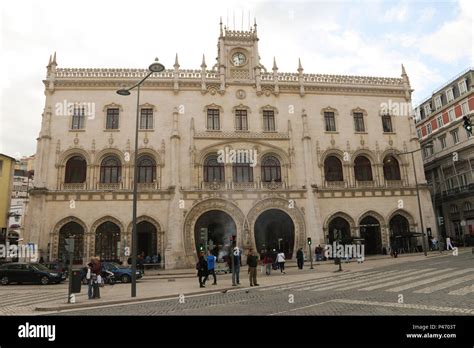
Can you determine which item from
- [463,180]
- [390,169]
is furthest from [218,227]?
[463,180]

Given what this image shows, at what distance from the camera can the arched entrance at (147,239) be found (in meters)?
31.3

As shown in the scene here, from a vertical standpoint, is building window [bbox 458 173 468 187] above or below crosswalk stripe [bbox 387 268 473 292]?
above

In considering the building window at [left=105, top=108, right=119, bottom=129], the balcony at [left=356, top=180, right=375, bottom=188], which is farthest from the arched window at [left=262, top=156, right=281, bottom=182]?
the building window at [left=105, top=108, right=119, bottom=129]

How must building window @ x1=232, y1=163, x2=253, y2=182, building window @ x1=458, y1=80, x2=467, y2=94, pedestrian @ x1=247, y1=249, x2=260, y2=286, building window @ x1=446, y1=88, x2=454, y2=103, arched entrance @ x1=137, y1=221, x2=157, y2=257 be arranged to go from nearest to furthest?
pedestrian @ x1=247, y1=249, x2=260, y2=286 < arched entrance @ x1=137, y1=221, x2=157, y2=257 < building window @ x1=232, y1=163, x2=253, y2=182 < building window @ x1=458, y1=80, x2=467, y2=94 < building window @ x1=446, y1=88, x2=454, y2=103

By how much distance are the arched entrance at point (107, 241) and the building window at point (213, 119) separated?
12552 mm

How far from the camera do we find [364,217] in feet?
113

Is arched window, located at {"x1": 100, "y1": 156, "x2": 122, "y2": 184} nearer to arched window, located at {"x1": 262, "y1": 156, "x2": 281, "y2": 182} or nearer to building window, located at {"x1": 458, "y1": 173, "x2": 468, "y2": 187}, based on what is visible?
arched window, located at {"x1": 262, "y1": 156, "x2": 281, "y2": 182}

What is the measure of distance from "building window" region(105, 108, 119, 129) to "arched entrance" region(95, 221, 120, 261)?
29.1 ft

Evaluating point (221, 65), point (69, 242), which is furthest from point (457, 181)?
point (69, 242)

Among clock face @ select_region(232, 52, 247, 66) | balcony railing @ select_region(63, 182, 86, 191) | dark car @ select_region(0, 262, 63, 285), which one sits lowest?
dark car @ select_region(0, 262, 63, 285)

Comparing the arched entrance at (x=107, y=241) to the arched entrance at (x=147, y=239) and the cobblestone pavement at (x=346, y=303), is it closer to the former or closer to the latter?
the arched entrance at (x=147, y=239)

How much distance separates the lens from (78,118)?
3312 cm

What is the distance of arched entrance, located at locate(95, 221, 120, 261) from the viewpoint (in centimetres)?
3056
